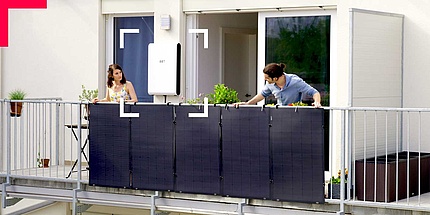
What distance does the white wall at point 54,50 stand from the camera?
46.6ft

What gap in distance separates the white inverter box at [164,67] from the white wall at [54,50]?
3.41 feet

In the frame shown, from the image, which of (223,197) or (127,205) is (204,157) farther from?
(127,205)

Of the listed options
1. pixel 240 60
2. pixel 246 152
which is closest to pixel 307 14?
pixel 240 60

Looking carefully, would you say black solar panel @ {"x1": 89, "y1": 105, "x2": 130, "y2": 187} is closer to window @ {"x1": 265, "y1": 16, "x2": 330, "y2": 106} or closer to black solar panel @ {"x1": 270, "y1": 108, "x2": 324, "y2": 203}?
black solar panel @ {"x1": 270, "y1": 108, "x2": 324, "y2": 203}

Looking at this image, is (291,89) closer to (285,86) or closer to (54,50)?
(285,86)

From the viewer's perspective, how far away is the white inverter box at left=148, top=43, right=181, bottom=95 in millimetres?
13406

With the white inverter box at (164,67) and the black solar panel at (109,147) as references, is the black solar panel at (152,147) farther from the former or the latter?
the white inverter box at (164,67)

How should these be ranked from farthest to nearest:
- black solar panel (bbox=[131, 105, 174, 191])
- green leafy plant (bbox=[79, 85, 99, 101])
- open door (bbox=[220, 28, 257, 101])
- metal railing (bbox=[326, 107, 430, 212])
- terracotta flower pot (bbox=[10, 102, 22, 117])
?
open door (bbox=[220, 28, 257, 101]) → green leafy plant (bbox=[79, 85, 99, 101]) → terracotta flower pot (bbox=[10, 102, 22, 117]) → black solar panel (bbox=[131, 105, 174, 191]) → metal railing (bbox=[326, 107, 430, 212])

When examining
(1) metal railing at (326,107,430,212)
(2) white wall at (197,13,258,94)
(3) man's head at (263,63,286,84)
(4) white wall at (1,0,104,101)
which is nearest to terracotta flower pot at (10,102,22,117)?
(4) white wall at (1,0,104,101)

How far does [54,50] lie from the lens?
14.5 m

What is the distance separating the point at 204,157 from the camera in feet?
35.0

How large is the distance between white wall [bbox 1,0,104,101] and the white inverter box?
3.41ft

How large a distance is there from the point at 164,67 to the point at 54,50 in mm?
2038

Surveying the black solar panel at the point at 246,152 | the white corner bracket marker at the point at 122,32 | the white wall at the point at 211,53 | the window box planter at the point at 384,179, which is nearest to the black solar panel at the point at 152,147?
the black solar panel at the point at 246,152
